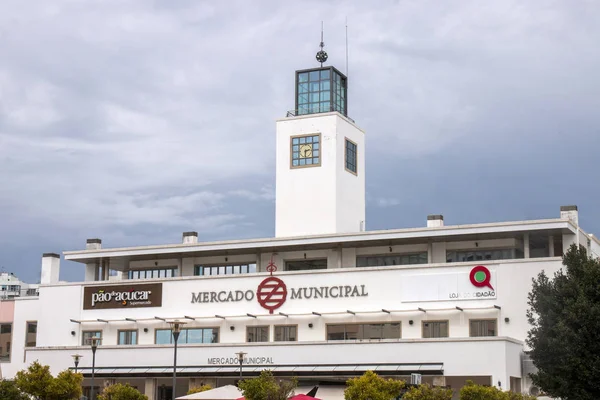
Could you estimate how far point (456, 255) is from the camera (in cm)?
5794

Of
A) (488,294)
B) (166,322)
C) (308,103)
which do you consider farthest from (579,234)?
(166,322)

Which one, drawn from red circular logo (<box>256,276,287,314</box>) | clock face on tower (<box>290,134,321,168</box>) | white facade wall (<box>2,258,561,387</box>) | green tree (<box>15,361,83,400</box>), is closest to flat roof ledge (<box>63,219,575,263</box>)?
white facade wall (<box>2,258,561,387</box>)

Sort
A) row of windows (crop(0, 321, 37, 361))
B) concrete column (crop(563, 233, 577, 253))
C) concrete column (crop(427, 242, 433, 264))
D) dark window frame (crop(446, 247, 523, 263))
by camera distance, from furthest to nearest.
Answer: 1. row of windows (crop(0, 321, 37, 361))
2. concrete column (crop(427, 242, 433, 264))
3. dark window frame (crop(446, 247, 523, 263))
4. concrete column (crop(563, 233, 577, 253))

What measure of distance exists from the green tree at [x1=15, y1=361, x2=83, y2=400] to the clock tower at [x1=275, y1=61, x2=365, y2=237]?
19.7m

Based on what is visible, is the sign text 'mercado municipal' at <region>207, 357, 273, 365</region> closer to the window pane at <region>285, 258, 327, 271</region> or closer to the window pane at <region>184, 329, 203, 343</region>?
the window pane at <region>184, 329, 203, 343</region>

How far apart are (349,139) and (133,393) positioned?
25754 mm

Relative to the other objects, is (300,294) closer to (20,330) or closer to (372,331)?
(372,331)

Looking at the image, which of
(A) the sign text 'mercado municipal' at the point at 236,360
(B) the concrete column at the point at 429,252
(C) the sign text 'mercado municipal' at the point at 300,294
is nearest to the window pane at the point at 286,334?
(C) the sign text 'mercado municipal' at the point at 300,294

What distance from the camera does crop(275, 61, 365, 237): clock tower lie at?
213 feet

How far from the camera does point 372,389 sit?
43.4 meters

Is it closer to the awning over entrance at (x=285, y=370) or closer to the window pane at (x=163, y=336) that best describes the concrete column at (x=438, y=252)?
the awning over entrance at (x=285, y=370)

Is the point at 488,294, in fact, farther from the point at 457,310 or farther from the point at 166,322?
the point at 166,322

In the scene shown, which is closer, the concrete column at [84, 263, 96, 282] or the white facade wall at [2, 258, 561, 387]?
the white facade wall at [2, 258, 561, 387]

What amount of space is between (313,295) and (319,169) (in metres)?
11.0
